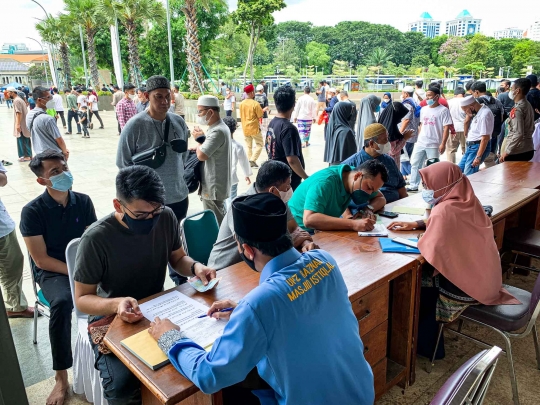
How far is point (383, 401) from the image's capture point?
2.58m

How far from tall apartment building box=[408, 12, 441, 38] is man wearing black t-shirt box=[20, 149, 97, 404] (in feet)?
392

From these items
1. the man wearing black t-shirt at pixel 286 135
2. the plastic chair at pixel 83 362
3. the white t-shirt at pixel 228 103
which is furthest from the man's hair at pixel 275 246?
the white t-shirt at pixel 228 103

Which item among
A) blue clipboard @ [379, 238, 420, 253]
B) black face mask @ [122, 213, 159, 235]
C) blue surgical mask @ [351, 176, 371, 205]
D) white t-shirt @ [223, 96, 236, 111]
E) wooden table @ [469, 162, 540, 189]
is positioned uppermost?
white t-shirt @ [223, 96, 236, 111]

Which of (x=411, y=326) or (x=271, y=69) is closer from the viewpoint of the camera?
(x=411, y=326)

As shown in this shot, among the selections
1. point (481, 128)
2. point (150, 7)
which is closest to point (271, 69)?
point (150, 7)

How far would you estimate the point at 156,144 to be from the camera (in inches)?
133

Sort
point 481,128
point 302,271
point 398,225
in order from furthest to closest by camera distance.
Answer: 1. point 481,128
2. point 398,225
3. point 302,271

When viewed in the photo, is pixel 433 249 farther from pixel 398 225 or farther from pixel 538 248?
pixel 538 248

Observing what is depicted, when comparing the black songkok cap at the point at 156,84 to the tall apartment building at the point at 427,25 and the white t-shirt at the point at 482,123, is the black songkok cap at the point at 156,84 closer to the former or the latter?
the white t-shirt at the point at 482,123

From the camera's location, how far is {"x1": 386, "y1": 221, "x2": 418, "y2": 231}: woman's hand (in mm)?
2982

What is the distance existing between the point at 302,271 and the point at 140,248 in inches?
42.8

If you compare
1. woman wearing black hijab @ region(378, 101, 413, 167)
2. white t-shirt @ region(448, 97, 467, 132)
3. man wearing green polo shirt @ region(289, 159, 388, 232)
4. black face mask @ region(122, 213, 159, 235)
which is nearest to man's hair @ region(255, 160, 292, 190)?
man wearing green polo shirt @ region(289, 159, 388, 232)

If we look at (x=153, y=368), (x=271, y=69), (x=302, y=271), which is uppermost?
(x=271, y=69)

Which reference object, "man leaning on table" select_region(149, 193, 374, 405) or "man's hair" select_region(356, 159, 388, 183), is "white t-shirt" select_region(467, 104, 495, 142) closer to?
"man's hair" select_region(356, 159, 388, 183)
